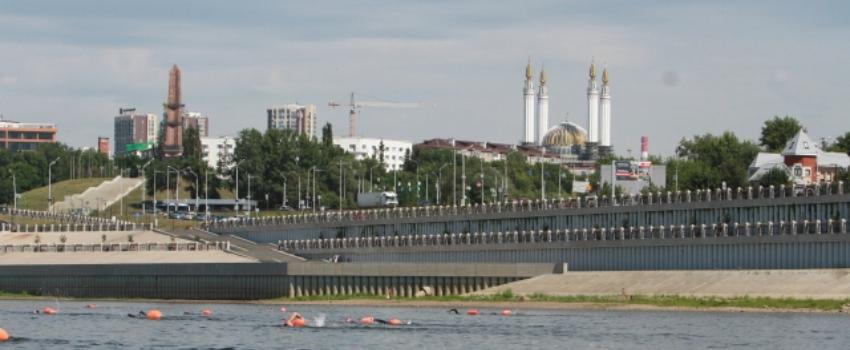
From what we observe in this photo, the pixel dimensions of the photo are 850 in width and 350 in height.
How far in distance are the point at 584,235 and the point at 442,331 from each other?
184 feet

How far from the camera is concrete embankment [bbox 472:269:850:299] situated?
127 metres

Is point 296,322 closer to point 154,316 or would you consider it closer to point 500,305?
point 154,316

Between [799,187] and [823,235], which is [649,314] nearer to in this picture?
[823,235]

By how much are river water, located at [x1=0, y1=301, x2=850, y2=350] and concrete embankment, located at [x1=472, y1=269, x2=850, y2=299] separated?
759cm

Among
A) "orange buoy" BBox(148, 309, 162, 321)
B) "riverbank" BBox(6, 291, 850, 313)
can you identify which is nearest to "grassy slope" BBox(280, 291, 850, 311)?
"riverbank" BBox(6, 291, 850, 313)

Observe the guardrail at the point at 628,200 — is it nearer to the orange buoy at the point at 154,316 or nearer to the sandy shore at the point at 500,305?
the sandy shore at the point at 500,305

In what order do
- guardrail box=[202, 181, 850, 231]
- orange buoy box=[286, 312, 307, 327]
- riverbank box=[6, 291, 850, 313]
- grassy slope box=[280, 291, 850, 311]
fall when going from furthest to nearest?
guardrail box=[202, 181, 850, 231] → riverbank box=[6, 291, 850, 313] → grassy slope box=[280, 291, 850, 311] → orange buoy box=[286, 312, 307, 327]

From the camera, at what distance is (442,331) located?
10681 cm

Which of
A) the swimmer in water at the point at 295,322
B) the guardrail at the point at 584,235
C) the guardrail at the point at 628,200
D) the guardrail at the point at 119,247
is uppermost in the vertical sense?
the guardrail at the point at 628,200

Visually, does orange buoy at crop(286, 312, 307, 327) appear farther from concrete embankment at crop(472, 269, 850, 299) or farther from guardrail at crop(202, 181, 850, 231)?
guardrail at crop(202, 181, 850, 231)

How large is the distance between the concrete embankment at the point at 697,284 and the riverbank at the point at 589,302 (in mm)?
1381

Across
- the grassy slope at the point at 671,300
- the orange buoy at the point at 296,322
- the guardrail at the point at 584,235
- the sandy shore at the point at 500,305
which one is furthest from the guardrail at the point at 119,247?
the orange buoy at the point at 296,322

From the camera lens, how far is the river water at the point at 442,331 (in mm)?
96562

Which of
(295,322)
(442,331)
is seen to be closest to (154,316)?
(295,322)
